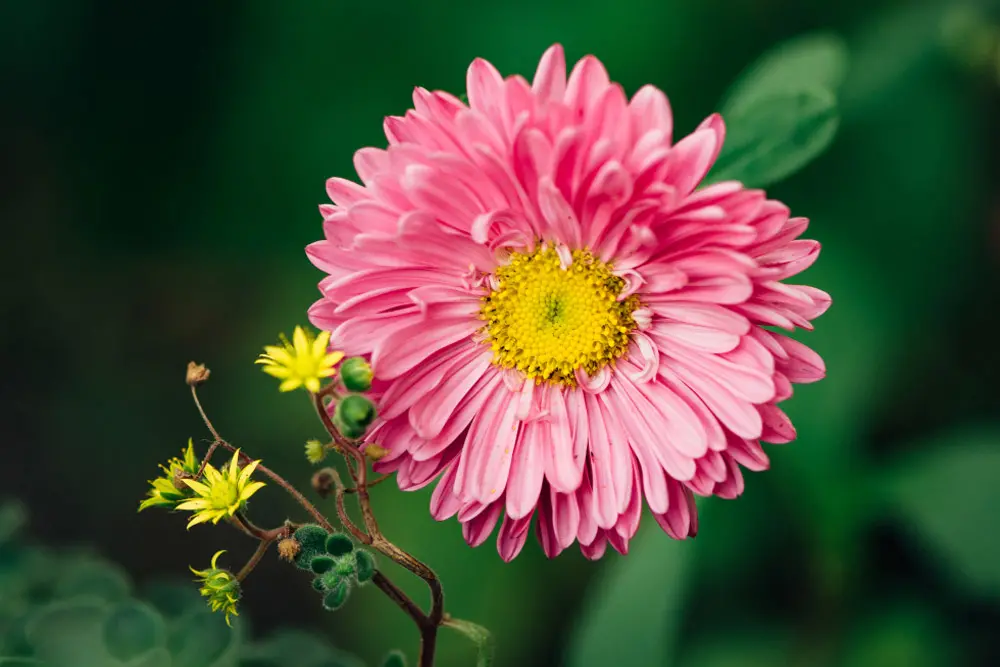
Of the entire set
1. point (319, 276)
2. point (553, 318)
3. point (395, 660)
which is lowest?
point (395, 660)

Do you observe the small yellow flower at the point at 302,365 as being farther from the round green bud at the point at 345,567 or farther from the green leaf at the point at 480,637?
the green leaf at the point at 480,637

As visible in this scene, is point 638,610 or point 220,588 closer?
point 220,588

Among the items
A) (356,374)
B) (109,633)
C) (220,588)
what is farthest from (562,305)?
(109,633)

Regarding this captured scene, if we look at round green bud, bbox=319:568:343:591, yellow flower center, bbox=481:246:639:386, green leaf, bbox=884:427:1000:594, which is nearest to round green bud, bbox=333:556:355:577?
round green bud, bbox=319:568:343:591

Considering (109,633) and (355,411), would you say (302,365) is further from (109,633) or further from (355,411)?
(109,633)

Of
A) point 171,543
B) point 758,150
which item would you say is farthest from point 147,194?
point 758,150

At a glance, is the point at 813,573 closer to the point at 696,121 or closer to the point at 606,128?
the point at 696,121

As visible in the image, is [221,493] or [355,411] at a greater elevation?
[355,411]
